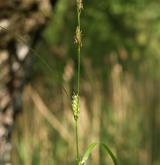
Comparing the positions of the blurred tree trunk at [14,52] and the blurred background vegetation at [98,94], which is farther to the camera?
the blurred background vegetation at [98,94]

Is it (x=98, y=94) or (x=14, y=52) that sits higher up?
(x=14, y=52)

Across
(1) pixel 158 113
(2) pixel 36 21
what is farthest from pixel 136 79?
(2) pixel 36 21

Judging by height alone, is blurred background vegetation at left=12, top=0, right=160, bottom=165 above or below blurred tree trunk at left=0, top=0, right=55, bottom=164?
below

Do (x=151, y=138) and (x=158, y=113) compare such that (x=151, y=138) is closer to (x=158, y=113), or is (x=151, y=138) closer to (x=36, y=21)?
(x=158, y=113)

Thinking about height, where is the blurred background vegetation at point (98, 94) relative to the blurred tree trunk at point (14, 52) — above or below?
below

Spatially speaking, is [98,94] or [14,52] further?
[98,94]

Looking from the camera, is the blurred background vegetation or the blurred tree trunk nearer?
the blurred tree trunk
